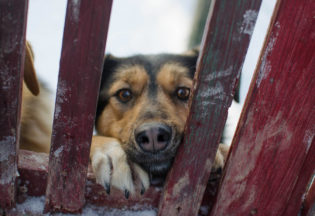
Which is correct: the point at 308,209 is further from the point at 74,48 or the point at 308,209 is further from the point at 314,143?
the point at 74,48

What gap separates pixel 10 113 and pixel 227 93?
90 centimetres

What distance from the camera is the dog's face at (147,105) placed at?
1.62 metres

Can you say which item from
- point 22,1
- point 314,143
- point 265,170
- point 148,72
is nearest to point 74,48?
point 22,1

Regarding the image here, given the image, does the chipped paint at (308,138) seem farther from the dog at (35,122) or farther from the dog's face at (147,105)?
the dog at (35,122)

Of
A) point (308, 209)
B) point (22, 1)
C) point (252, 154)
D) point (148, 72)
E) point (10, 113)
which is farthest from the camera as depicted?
point (148, 72)

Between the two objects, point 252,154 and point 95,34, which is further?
point 252,154

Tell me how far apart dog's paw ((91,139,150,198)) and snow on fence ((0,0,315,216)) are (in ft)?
0.18

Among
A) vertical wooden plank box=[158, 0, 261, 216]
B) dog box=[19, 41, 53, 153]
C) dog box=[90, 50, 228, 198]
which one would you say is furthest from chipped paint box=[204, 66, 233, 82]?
dog box=[19, 41, 53, 153]

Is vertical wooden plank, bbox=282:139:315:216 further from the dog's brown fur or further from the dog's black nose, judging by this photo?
the dog's black nose

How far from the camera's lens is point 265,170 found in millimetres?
1361

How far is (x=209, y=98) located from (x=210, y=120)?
0.34 ft

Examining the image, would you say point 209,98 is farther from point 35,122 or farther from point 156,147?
point 35,122

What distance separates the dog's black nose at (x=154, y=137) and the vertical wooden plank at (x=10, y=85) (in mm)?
670

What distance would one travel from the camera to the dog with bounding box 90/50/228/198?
59.1 inches
